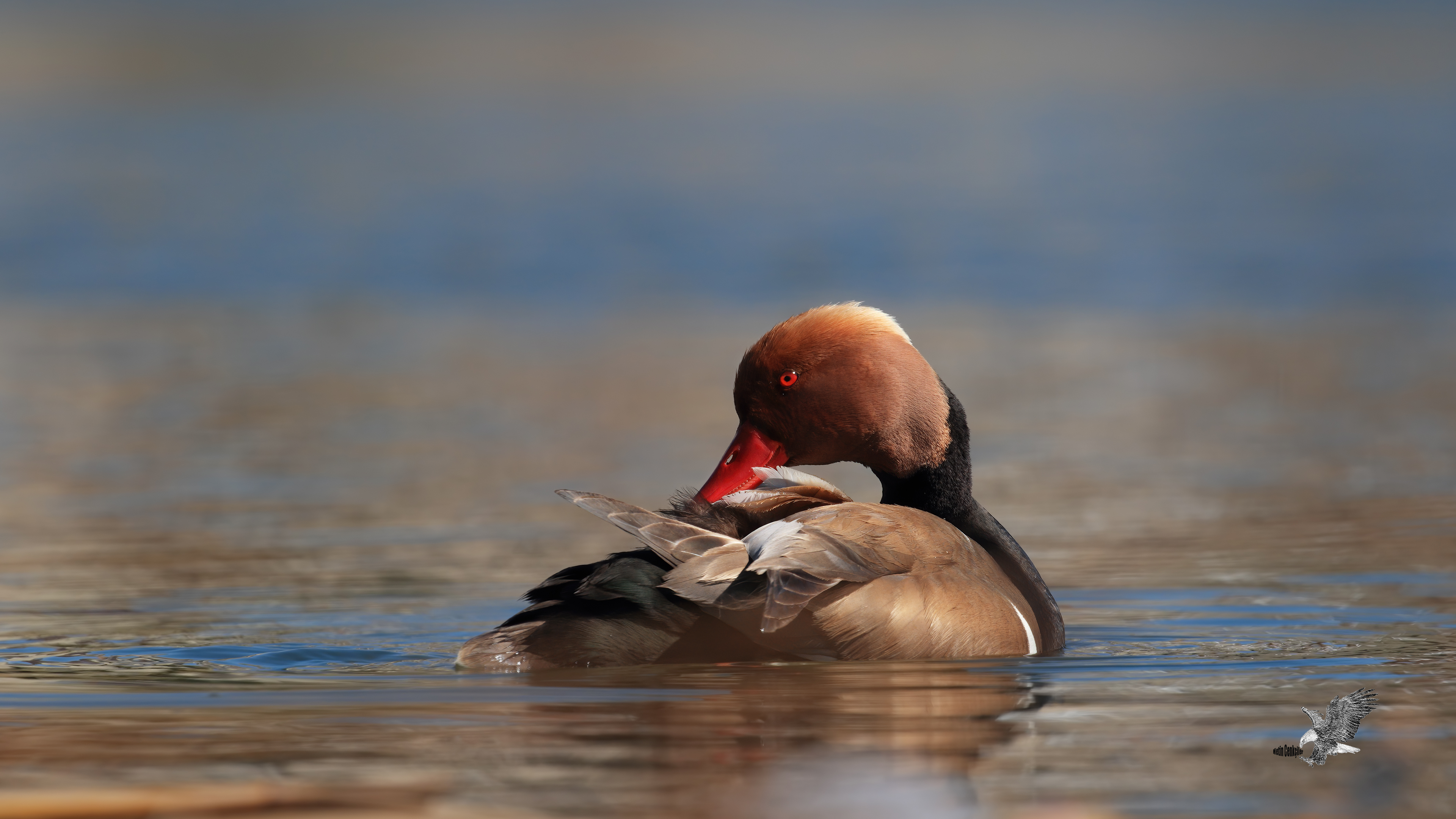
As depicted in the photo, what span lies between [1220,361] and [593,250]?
10585mm

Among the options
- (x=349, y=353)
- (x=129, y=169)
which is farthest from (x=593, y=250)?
(x=129, y=169)

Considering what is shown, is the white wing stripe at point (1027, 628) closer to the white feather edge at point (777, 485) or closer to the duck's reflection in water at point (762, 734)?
the duck's reflection in water at point (762, 734)

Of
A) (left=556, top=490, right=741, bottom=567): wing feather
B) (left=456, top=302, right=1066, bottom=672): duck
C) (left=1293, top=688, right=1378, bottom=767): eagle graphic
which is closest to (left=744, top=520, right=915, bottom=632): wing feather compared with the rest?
(left=456, top=302, right=1066, bottom=672): duck

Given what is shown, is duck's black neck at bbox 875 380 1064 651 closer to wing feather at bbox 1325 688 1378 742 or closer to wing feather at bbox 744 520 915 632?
wing feather at bbox 744 520 915 632

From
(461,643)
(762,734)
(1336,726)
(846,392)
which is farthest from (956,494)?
(1336,726)

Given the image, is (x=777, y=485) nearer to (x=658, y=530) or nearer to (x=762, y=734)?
(x=658, y=530)

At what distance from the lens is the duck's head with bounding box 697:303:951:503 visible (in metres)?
6.48

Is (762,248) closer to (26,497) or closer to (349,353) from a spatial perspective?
(349,353)

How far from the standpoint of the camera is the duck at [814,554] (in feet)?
17.6

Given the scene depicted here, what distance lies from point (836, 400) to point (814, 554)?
4.07 feet

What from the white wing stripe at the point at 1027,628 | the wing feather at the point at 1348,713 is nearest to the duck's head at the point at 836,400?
the white wing stripe at the point at 1027,628

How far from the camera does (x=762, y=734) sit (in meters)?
4.80

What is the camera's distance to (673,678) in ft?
18.1

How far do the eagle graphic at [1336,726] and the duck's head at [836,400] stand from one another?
1941mm
